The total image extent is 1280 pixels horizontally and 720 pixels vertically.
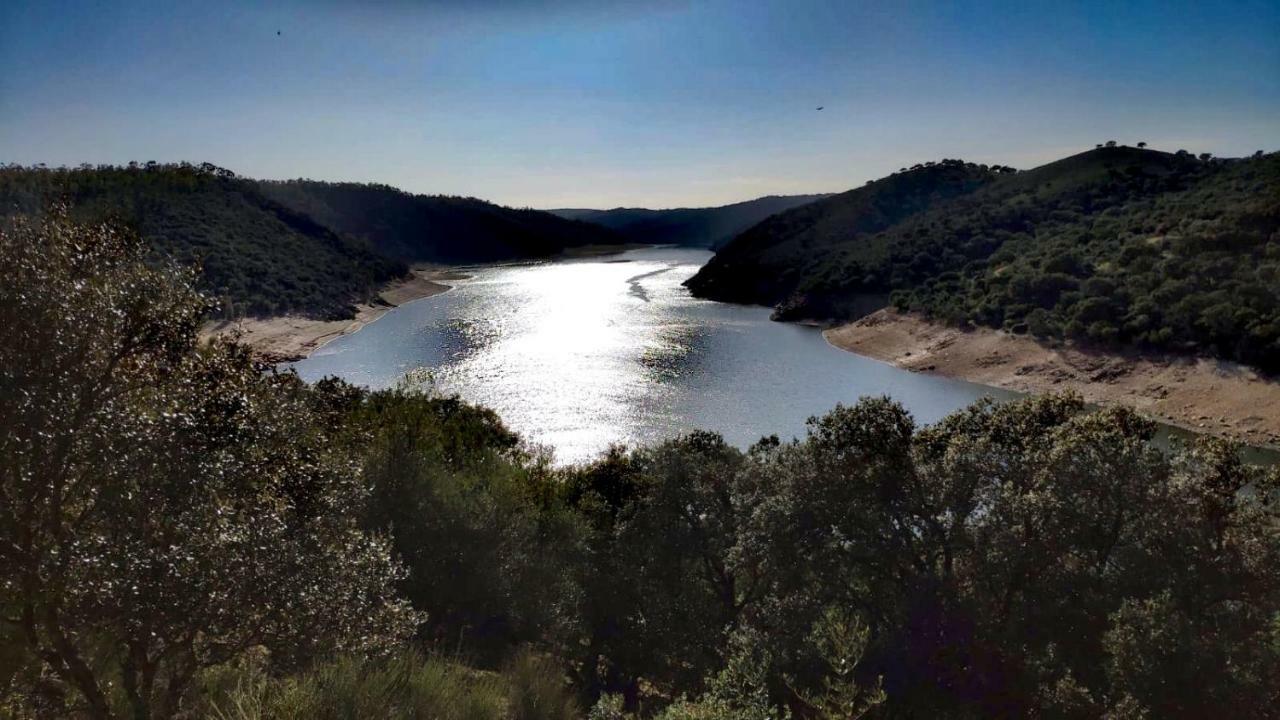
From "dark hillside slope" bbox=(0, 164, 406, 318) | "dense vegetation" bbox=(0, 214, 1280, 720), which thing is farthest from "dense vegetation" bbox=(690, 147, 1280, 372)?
"dark hillside slope" bbox=(0, 164, 406, 318)

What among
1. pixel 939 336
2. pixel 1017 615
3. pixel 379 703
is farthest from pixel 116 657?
pixel 939 336

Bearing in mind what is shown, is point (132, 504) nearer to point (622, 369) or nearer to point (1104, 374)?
point (622, 369)

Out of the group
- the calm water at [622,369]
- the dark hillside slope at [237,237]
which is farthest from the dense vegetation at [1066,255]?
the dark hillside slope at [237,237]

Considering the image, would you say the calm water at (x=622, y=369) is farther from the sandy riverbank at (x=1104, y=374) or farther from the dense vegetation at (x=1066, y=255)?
the dense vegetation at (x=1066, y=255)

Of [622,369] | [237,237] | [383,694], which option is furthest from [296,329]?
[383,694]

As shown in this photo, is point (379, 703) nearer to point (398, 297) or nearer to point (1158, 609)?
point (1158, 609)
